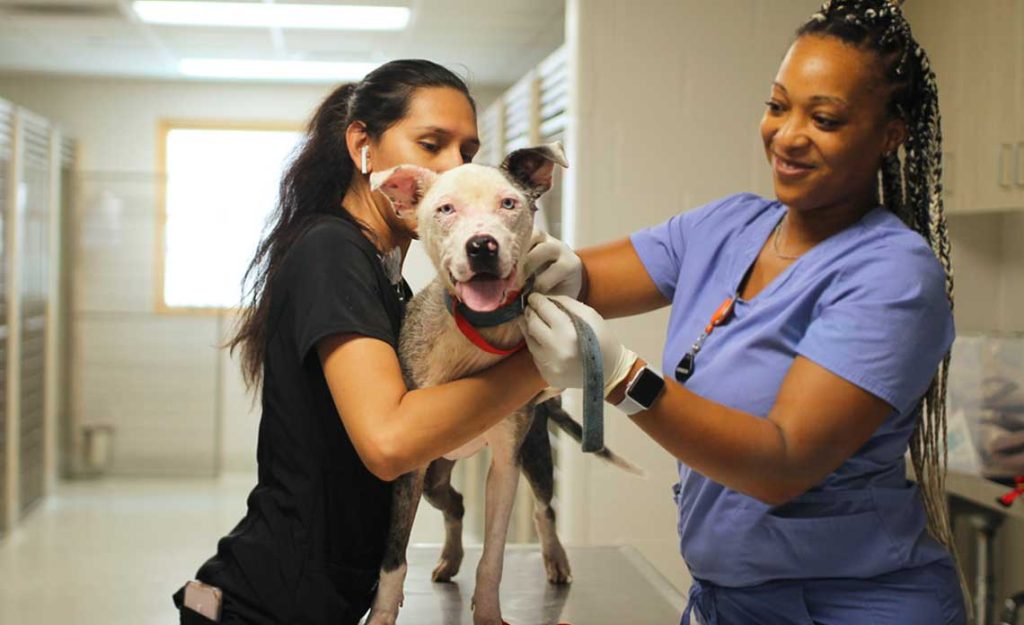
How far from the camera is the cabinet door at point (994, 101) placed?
9.87 ft

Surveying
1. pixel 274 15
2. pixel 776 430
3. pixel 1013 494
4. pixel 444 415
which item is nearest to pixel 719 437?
pixel 776 430

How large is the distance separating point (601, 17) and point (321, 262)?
7.33 ft

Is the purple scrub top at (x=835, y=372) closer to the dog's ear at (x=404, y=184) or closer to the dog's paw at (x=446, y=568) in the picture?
the dog's ear at (x=404, y=184)

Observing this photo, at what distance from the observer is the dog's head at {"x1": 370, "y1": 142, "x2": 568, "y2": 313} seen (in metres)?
1.23

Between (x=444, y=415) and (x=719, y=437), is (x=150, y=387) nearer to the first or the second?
(x=444, y=415)

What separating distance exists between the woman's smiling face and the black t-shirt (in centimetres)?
56

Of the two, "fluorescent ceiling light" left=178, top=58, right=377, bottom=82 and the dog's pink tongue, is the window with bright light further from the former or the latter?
the dog's pink tongue

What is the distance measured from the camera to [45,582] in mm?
4797

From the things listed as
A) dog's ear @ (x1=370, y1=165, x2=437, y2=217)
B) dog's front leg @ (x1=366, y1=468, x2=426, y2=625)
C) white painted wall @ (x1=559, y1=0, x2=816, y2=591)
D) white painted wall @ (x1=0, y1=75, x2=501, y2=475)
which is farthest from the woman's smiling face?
white painted wall @ (x1=0, y1=75, x2=501, y2=475)

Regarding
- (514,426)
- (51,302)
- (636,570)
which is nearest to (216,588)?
(514,426)

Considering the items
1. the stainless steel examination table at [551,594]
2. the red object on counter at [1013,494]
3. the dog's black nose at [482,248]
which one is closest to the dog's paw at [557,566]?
the stainless steel examination table at [551,594]

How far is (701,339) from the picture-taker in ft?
5.00

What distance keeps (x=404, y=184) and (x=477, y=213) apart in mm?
140

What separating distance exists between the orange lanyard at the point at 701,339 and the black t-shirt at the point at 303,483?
1.30 ft
